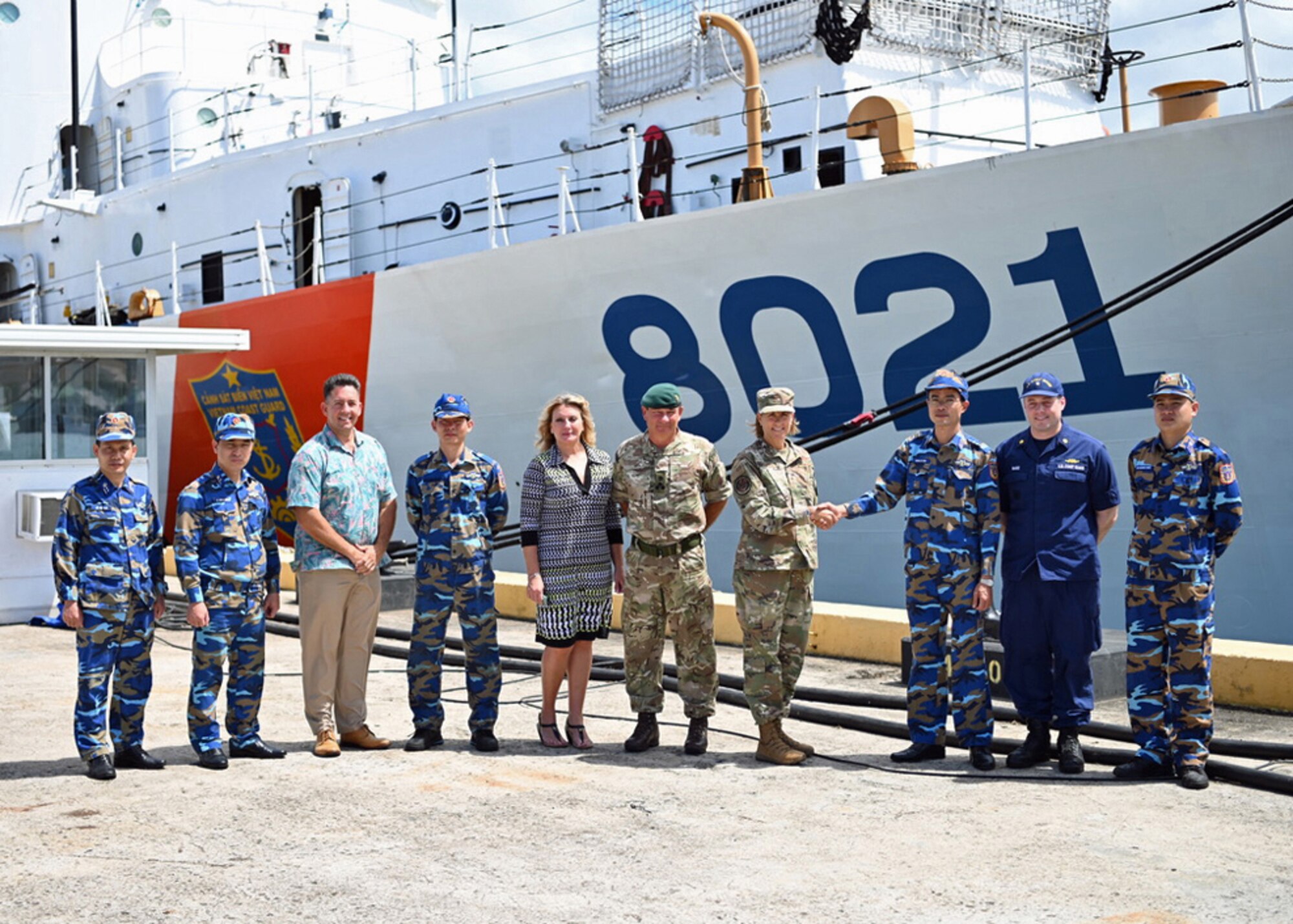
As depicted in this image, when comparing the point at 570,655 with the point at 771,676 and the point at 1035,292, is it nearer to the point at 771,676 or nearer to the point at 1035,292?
the point at 771,676

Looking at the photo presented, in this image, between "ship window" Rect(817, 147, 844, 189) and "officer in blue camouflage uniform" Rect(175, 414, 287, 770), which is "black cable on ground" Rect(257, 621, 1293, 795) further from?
"ship window" Rect(817, 147, 844, 189)

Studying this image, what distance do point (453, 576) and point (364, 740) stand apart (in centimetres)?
67

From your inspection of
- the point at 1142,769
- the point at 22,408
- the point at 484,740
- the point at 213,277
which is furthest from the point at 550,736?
the point at 213,277

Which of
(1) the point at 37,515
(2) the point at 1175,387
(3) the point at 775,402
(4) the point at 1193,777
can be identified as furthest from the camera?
(1) the point at 37,515

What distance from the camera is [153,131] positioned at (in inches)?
590

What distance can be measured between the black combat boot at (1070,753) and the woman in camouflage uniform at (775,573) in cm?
83

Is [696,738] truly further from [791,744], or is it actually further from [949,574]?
[949,574]

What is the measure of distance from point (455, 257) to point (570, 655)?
18.0ft

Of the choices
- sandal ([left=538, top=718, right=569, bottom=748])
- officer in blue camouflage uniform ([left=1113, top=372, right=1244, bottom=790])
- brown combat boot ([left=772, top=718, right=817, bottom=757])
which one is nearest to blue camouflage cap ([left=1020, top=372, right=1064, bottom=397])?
officer in blue camouflage uniform ([left=1113, top=372, right=1244, bottom=790])

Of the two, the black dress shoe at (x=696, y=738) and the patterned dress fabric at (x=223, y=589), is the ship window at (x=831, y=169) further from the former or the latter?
the patterned dress fabric at (x=223, y=589)

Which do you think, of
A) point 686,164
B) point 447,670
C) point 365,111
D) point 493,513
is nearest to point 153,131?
point 365,111

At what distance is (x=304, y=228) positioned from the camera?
41.9 feet

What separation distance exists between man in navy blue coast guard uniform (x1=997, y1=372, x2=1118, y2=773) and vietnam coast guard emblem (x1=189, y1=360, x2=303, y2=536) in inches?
323

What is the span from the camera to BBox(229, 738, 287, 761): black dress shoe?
195 inches
